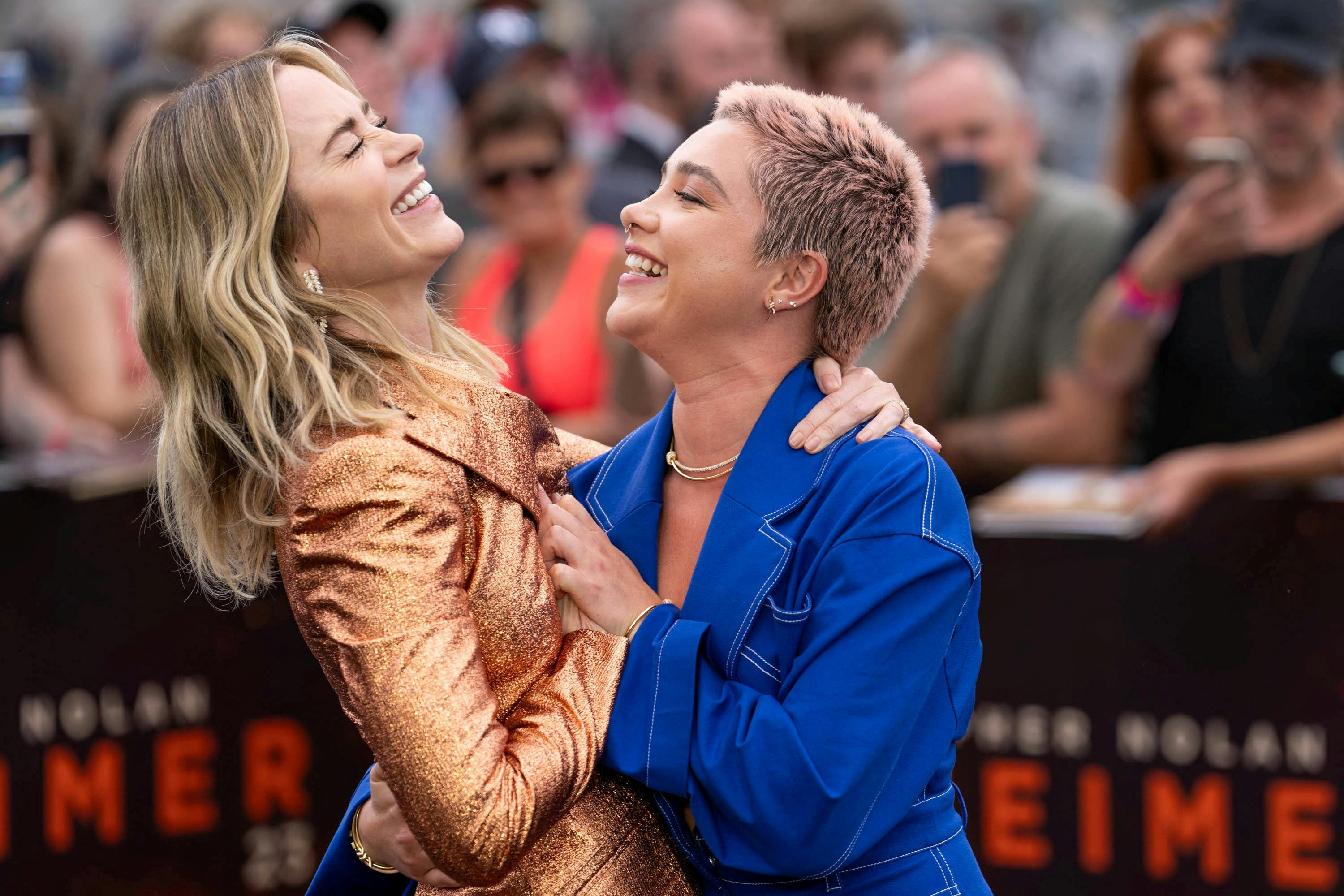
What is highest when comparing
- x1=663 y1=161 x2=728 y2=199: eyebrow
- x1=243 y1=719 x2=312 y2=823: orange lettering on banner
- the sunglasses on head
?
x1=663 y1=161 x2=728 y2=199: eyebrow

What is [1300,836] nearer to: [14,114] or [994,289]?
[994,289]

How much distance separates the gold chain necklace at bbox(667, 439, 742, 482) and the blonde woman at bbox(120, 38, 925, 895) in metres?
0.19

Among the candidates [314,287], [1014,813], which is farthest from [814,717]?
[1014,813]

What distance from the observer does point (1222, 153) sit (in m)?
3.85

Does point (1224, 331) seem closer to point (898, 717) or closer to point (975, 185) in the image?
point (975, 185)

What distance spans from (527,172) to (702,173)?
2423mm

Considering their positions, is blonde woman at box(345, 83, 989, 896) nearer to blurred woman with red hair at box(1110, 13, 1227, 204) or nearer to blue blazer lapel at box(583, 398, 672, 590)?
blue blazer lapel at box(583, 398, 672, 590)

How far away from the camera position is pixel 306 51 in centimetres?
226

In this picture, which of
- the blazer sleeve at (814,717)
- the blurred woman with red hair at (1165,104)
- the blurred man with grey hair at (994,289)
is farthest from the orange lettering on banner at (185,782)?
the blurred woman with red hair at (1165,104)

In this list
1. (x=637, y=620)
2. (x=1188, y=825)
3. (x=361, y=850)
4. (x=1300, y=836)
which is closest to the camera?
(x=637, y=620)

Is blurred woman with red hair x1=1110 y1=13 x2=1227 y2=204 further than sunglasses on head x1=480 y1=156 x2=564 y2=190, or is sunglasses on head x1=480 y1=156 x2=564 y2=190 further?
blurred woman with red hair x1=1110 y1=13 x2=1227 y2=204

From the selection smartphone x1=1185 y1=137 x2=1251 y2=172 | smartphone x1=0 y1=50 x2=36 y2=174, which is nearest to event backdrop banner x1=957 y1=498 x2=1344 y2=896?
smartphone x1=1185 y1=137 x2=1251 y2=172

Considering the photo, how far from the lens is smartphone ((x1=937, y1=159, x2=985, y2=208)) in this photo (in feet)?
13.4

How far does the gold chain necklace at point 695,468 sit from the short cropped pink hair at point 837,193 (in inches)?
11.0
